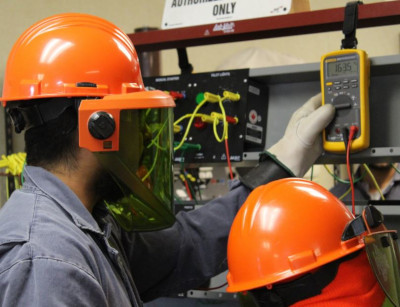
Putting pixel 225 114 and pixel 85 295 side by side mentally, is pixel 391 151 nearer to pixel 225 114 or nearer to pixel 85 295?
pixel 225 114

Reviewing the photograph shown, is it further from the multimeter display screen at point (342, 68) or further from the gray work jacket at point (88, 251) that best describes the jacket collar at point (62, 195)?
the multimeter display screen at point (342, 68)

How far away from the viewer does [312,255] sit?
1.14 metres

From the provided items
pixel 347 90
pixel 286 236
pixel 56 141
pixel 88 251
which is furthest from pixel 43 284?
pixel 347 90

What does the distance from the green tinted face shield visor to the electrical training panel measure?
361 mm

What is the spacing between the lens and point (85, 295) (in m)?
1.06

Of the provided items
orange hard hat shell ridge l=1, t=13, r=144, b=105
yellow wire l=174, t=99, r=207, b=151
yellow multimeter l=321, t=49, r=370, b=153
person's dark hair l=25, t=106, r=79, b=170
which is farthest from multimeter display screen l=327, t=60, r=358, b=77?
person's dark hair l=25, t=106, r=79, b=170

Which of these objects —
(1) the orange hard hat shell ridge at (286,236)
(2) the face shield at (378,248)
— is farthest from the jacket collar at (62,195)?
(2) the face shield at (378,248)

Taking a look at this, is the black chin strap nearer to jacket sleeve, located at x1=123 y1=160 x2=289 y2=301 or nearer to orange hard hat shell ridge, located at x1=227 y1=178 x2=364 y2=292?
orange hard hat shell ridge, located at x1=227 y1=178 x2=364 y2=292

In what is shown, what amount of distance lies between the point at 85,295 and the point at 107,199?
1.11 feet

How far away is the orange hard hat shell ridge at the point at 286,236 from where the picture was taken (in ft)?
3.78

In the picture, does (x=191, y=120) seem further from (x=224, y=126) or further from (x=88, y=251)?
(x=88, y=251)

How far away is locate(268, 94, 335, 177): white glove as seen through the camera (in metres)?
1.51

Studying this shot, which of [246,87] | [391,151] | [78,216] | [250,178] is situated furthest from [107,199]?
[391,151]

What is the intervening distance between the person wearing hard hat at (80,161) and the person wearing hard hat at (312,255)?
10.5 inches
